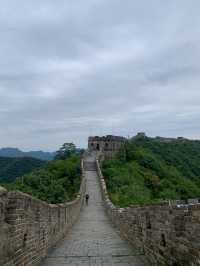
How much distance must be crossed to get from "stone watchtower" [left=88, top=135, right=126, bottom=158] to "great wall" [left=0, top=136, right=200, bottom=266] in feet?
146

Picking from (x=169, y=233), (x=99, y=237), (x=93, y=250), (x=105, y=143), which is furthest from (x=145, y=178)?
(x=169, y=233)

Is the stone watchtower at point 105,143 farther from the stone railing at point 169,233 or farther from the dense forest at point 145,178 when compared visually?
the stone railing at point 169,233

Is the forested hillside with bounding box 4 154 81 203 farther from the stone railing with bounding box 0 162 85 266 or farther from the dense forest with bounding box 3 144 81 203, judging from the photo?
the stone railing with bounding box 0 162 85 266

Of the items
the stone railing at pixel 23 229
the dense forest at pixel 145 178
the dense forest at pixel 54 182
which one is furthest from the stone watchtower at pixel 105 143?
the stone railing at pixel 23 229

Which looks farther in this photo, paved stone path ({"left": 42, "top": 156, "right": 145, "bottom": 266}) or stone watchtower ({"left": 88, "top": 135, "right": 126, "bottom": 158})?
stone watchtower ({"left": 88, "top": 135, "right": 126, "bottom": 158})

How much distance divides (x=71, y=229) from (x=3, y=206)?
37.3ft

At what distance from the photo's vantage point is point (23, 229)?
7180 millimetres

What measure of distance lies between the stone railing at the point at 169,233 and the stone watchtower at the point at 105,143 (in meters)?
49.1

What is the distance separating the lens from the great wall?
19.5 ft

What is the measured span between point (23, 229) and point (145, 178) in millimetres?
34467

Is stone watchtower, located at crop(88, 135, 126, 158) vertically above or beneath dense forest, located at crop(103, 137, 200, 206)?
above

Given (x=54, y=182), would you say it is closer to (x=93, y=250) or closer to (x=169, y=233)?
(x=93, y=250)

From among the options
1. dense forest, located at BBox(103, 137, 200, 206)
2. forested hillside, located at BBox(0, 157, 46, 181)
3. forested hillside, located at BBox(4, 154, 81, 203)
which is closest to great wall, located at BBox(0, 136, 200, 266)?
dense forest, located at BBox(103, 137, 200, 206)

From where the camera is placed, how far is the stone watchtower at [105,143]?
6034 cm
